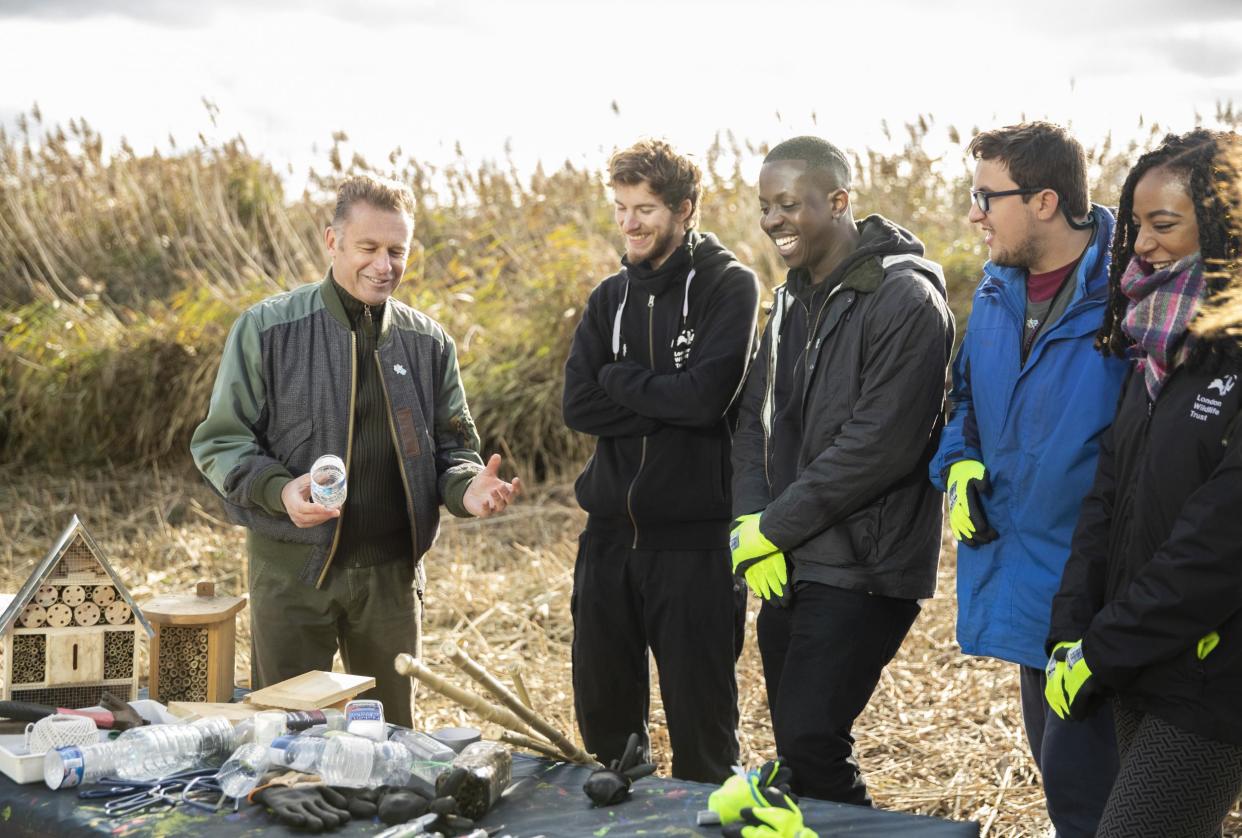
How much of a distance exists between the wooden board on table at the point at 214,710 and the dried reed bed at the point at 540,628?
0.58 m

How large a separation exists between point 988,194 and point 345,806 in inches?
75.6

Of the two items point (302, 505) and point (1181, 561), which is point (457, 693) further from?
point (1181, 561)

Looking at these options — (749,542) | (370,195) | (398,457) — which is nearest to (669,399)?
(749,542)

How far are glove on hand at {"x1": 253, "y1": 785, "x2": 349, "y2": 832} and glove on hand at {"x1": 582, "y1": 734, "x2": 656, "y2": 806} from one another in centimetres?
45

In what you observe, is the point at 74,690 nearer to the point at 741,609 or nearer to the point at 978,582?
the point at 741,609

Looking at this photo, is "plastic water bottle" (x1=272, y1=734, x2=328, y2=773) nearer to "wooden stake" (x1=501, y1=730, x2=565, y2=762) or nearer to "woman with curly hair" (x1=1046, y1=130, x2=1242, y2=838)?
"wooden stake" (x1=501, y1=730, x2=565, y2=762)

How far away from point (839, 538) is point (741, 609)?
0.69 metres

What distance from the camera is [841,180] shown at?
3180 millimetres

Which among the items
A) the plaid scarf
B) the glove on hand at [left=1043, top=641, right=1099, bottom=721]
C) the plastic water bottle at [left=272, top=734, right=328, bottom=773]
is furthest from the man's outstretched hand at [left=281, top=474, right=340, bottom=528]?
the plaid scarf

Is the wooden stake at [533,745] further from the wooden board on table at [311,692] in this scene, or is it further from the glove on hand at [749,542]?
the glove on hand at [749,542]

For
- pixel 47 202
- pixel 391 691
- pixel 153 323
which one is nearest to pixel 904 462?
pixel 391 691

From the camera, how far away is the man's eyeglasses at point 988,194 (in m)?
2.84

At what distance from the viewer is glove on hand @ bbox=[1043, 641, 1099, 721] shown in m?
2.43

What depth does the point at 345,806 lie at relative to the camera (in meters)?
2.27
